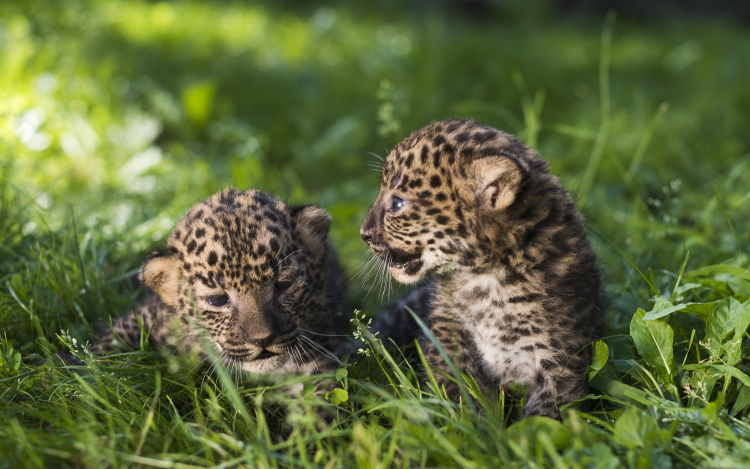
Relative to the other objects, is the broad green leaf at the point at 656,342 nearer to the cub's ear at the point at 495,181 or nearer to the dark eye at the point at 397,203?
the cub's ear at the point at 495,181

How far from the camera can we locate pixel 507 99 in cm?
880

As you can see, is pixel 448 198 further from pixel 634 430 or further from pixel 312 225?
pixel 634 430

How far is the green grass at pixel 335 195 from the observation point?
263cm

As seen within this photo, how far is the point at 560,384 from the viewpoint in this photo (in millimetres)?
3137

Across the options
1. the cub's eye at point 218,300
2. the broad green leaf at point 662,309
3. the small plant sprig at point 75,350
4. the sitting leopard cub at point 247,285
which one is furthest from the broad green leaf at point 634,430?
the small plant sprig at point 75,350

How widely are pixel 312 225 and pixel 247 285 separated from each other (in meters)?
0.70

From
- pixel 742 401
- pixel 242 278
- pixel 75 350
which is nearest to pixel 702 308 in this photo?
pixel 742 401

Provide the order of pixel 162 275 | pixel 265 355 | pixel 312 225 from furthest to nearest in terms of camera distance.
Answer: pixel 312 225 < pixel 162 275 < pixel 265 355

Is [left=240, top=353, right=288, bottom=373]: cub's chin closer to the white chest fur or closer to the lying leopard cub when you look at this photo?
the lying leopard cub

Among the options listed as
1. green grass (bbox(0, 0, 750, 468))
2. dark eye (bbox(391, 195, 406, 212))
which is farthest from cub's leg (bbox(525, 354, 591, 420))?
dark eye (bbox(391, 195, 406, 212))

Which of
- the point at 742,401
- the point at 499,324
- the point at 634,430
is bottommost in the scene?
the point at 742,401

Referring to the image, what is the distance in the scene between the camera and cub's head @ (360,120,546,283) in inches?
118

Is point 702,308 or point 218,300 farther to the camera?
point 218,300

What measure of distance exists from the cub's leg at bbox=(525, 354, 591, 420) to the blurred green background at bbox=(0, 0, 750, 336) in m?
0.86
